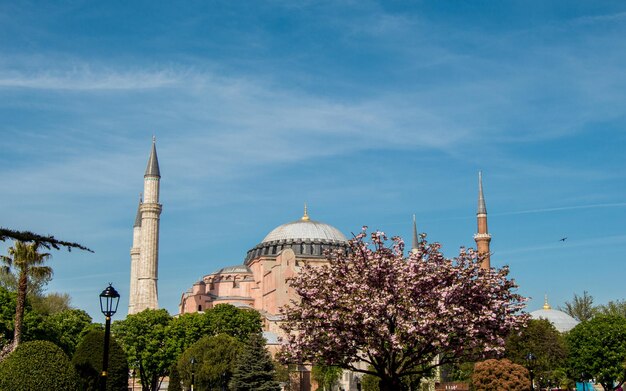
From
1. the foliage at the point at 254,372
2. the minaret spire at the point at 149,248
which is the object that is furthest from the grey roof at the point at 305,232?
the foliage at the point at 254,372

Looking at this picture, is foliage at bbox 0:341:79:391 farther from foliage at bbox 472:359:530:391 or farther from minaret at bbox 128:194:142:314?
minaret at bbox 128:194:142:314

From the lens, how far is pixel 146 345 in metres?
72.1

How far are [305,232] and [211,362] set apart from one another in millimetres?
60727

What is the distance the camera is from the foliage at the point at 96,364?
101ft

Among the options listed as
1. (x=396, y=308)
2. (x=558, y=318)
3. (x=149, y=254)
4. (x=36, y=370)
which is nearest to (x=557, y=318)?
(x=558, y=318)

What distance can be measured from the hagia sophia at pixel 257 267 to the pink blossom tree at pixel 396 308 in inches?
2082

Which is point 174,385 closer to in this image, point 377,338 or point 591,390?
point 377,338

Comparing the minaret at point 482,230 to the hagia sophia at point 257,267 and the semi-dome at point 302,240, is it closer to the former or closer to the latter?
the hagia sophia at point 257,267

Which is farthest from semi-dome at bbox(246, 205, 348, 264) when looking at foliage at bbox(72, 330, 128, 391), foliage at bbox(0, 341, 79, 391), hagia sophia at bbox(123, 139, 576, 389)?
foliage at bbox(0, 341, 79, 391)

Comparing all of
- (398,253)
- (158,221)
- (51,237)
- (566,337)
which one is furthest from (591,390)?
(51,237)

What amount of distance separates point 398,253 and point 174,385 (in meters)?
35.5

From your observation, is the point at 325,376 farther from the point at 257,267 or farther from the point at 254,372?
the point at 257,267

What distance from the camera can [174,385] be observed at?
5988 centimetres

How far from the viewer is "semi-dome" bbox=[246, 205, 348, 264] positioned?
115 meters
